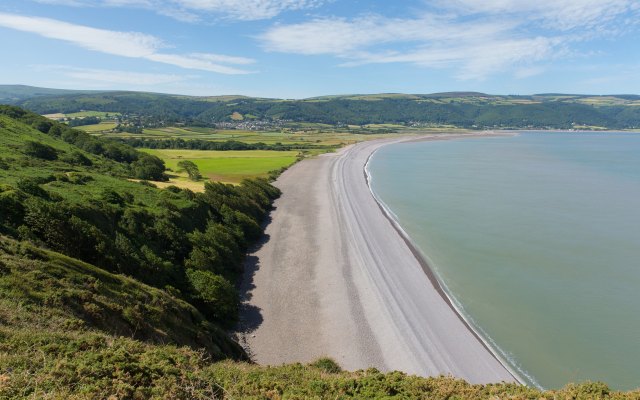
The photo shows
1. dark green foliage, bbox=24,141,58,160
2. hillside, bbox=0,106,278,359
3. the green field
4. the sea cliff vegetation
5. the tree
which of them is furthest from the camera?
the green field

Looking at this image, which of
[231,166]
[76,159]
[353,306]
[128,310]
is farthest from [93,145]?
[128,310]

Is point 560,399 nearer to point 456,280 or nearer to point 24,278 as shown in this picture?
point 24,278

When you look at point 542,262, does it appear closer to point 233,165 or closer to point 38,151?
point 38,151

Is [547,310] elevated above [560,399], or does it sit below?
below

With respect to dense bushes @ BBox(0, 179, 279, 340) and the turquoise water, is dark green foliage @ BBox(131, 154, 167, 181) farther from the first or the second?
the turquoise water

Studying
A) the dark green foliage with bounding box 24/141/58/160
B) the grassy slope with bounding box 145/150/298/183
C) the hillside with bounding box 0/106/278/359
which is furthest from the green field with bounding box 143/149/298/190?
the hillside with bounding box 0/106/278/359

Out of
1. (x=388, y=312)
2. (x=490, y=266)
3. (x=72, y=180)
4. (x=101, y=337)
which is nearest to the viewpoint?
(x=101, y=337)

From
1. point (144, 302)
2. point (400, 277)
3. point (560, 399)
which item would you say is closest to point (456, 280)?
point (400, 277)
